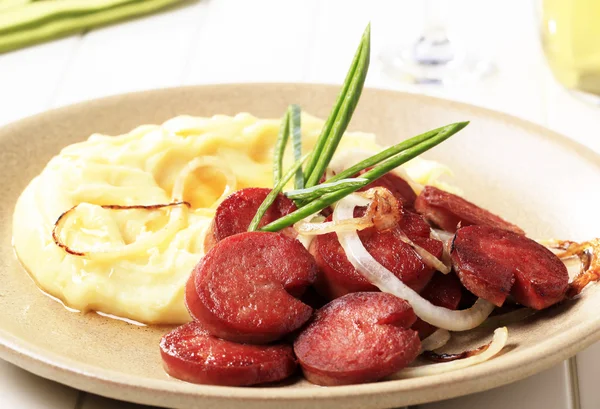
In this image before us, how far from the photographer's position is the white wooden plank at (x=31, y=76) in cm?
704

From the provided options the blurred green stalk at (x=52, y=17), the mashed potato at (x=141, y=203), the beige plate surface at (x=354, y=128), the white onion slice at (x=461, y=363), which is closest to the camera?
the beige plate surface at (x=354, y=128)

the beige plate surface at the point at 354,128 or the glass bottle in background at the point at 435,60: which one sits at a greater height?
the glass bottle in background at the point at 435,60

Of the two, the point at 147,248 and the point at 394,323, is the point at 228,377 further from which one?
the point at 147,248

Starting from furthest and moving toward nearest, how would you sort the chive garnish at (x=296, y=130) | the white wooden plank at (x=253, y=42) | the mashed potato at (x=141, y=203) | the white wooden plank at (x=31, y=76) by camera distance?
the white wooden plank at (x=253, y=42)
the white wooden plank at (x=31, y=76)
the chive garnish at (x=296, y=130)
the mashed potato at (x=141, y=203)

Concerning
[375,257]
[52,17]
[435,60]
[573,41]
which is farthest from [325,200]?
[52,17]

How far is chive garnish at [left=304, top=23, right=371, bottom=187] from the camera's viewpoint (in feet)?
14.1

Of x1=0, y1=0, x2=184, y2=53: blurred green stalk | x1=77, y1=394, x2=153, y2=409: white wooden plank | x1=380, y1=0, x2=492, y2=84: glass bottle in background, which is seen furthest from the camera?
x1=0, y1=0, x2=184, y2=53: blurred green stalk

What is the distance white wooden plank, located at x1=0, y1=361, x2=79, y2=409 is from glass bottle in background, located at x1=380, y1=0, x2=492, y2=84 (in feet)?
15.0

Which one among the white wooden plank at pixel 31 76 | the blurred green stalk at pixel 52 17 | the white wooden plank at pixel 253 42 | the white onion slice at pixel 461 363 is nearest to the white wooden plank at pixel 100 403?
the white onion slice at pixel 461 363

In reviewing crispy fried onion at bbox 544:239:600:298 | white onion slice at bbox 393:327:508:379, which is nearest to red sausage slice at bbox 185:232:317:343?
white onion slice at bbox 393:327:508:379

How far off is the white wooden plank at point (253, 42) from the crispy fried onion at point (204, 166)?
2.65m

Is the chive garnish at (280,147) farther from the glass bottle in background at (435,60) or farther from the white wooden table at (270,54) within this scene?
the glass bottle in background at (435,60)

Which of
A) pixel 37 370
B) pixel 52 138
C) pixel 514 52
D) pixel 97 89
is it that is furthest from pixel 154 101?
pixel 514 52

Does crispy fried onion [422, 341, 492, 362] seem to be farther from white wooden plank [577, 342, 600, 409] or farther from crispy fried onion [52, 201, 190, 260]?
crispy fried onion [52, 201, 190, 260]
